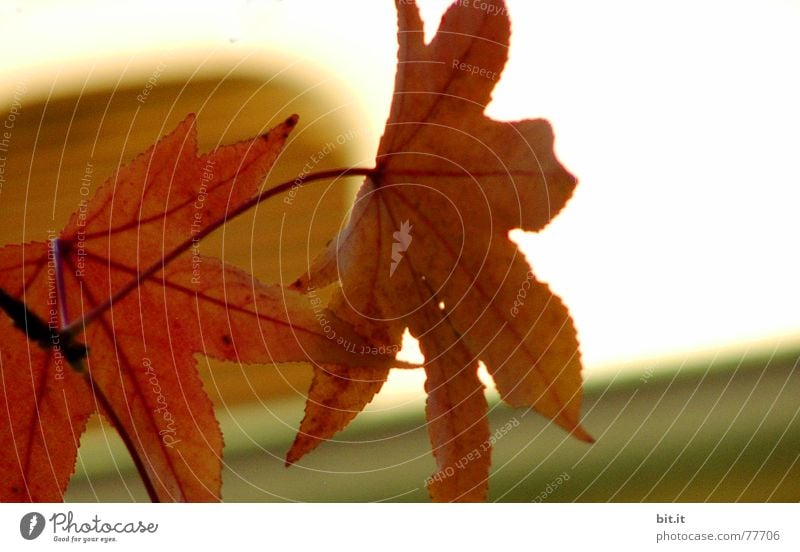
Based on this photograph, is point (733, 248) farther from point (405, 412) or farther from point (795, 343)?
point (405, 412)
